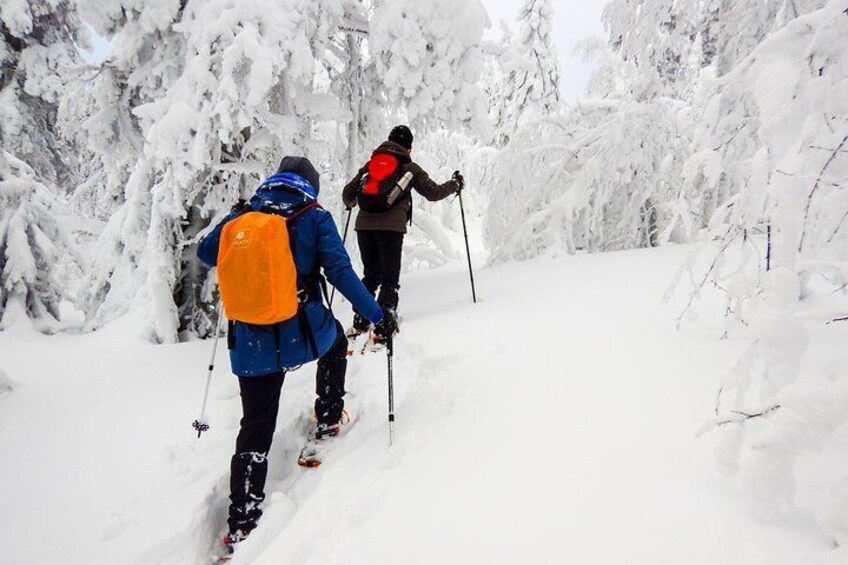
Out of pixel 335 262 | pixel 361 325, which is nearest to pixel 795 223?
pixel 335 262

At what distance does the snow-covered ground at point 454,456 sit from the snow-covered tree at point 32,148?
625 centimetres

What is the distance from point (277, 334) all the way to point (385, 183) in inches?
95.1

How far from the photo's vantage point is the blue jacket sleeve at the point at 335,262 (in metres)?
2.99

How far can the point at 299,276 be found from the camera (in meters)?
3.01

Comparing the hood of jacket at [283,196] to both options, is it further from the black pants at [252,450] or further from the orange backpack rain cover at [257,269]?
the black pants at [252,450]

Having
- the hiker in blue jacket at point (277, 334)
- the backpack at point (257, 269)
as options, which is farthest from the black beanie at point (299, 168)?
the backpack at point (257, 269)

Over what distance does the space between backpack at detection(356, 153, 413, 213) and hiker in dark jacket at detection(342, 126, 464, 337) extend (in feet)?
0.03

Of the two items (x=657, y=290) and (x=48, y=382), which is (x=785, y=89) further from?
(x=48, y=382)

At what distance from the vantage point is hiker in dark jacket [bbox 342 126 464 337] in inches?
191

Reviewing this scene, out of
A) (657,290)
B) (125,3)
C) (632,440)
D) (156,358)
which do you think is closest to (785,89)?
(632,440)

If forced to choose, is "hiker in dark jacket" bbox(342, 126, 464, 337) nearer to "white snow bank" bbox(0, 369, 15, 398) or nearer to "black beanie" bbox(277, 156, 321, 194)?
"black beanie" bbox(277, 156, 321, 194)

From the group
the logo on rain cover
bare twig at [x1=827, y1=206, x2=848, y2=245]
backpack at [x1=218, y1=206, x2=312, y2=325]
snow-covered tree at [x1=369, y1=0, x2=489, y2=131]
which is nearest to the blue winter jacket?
backpack at [x1=218, y1=206, x2=312, y2=325]

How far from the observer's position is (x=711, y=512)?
1827 millimetres

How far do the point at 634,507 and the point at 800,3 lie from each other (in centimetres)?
474
